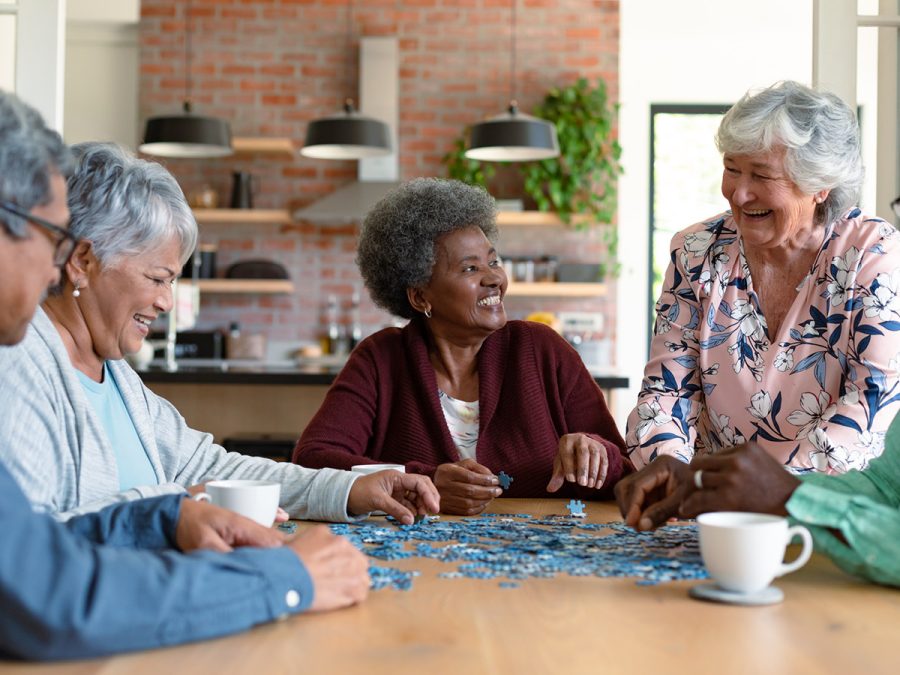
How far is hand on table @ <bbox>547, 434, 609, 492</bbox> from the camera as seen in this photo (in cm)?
210

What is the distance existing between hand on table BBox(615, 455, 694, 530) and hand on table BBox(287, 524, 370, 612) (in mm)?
500

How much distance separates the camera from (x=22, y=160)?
1157 millimetres

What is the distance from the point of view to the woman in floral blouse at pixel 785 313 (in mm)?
2051

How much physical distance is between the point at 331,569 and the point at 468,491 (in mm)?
717

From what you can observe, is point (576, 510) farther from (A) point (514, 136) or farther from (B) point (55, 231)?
(A) point (514, 136)

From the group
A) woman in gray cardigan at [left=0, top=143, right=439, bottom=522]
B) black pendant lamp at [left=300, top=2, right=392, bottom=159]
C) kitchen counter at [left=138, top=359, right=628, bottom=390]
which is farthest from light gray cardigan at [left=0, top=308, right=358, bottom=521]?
black pendant lamp at [left=300, top=2, right=392, bottom=159]

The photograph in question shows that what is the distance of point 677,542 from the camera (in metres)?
1.67

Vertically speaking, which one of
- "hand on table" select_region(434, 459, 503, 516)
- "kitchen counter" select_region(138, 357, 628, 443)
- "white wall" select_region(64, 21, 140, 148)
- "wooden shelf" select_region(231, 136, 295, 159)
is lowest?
"kitchen counter" select_region(138, 357, 628, 443)

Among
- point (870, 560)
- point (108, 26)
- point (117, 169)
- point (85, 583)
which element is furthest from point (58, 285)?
point (108, 26)

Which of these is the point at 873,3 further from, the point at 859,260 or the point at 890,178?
the point at 859,260

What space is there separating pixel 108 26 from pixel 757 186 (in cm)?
694

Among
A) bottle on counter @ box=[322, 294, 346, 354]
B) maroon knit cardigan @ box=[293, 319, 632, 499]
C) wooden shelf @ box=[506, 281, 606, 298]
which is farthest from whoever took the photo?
bottle on counter @ box=[322, 294, 346, 354]

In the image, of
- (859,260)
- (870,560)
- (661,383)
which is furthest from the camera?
(661,383)

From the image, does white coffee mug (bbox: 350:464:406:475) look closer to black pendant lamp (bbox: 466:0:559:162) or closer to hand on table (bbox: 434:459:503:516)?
hand on table (bbox: 434:459:503:516)
